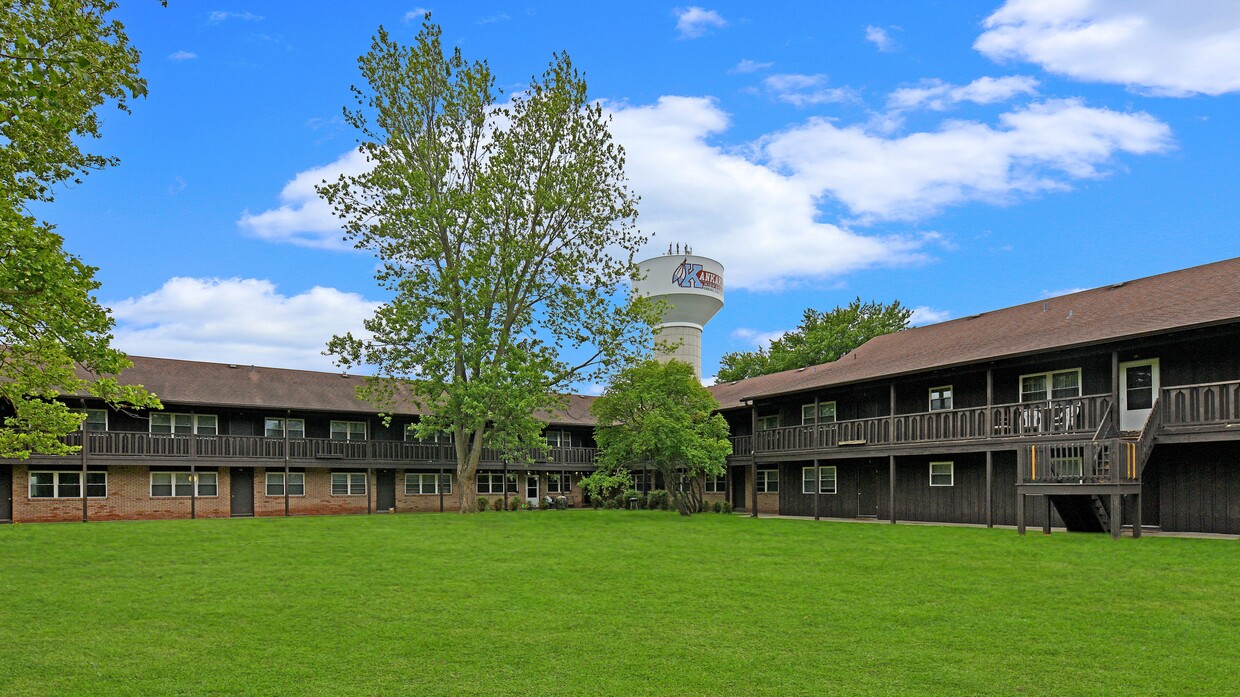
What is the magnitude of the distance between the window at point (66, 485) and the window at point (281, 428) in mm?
5777

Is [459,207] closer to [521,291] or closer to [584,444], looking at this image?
[521,291]

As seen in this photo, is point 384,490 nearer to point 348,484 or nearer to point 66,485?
point 348,484

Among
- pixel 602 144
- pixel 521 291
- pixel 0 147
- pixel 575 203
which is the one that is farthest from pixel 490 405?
pixel 0 147

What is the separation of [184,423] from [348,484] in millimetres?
7052

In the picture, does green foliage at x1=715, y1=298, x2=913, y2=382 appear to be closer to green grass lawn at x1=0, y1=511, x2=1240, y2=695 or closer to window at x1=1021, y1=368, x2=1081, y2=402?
window at x1=1021, y1=368, x2=1081, y2=402

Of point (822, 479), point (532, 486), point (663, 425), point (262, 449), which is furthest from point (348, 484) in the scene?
point (822, 479)

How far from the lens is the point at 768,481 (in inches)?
1417

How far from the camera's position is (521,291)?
35094mm

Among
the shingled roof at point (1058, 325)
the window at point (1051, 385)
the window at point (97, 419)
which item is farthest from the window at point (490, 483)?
the window at point (1051, 385)

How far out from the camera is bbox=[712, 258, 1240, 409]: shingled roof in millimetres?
19672

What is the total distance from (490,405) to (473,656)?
78.1 ft

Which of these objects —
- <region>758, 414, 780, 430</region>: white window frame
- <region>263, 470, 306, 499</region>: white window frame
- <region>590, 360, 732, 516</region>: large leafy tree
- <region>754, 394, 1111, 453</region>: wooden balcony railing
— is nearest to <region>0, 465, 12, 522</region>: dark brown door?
<region>263, 470, 306, 499</region>: white window frame

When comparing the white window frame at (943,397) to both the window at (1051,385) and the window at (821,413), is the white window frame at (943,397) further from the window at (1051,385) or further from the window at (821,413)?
the window at (821,413)

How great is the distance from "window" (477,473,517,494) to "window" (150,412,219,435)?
1227cm
